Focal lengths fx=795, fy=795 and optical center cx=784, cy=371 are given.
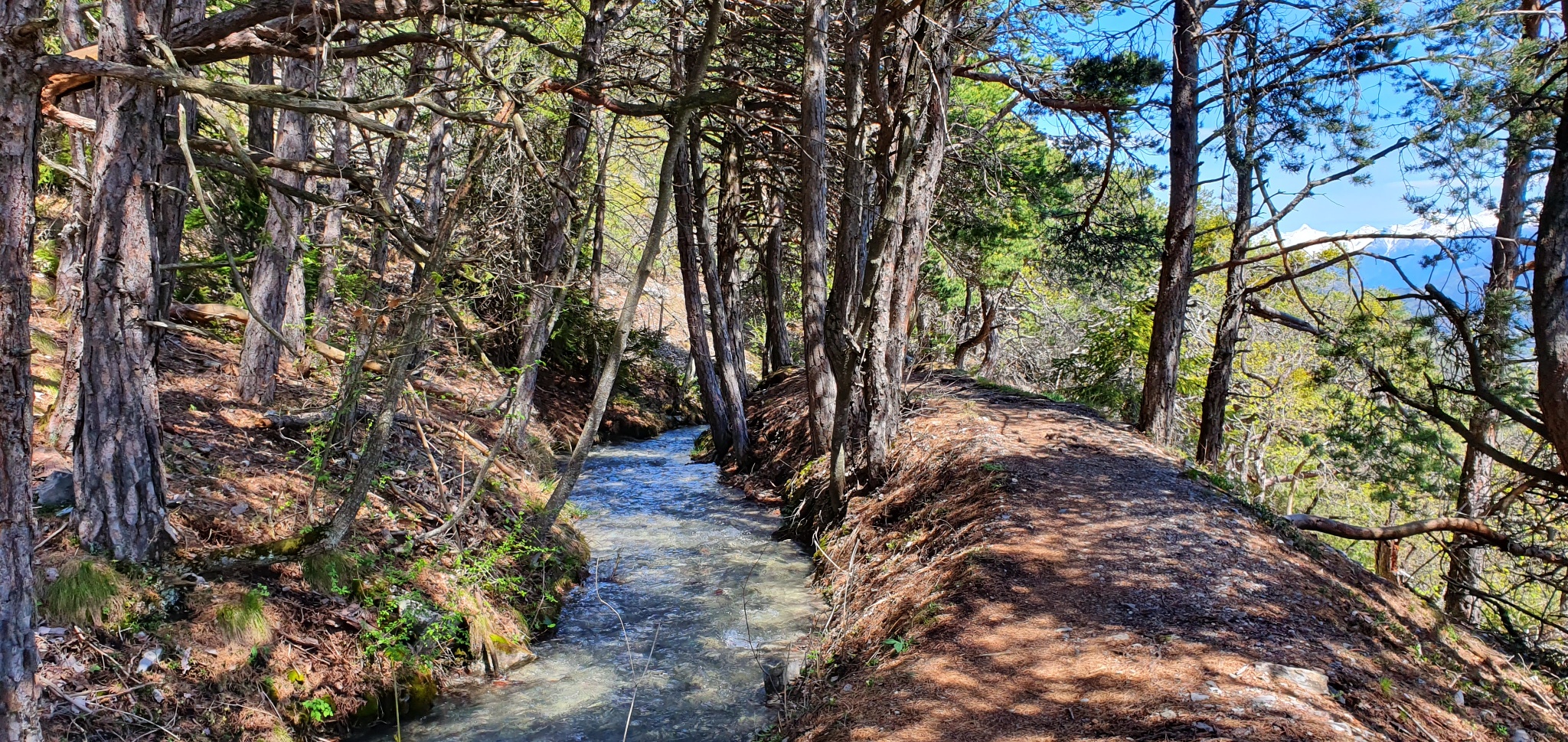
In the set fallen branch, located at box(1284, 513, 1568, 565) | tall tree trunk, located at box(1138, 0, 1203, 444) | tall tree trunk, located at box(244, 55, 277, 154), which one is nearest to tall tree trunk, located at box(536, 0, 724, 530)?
tall tree trunk, located at box(244, 55, 277, 154)

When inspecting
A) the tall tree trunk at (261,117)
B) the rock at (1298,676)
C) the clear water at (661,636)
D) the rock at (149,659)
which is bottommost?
the clear water at (661,636)

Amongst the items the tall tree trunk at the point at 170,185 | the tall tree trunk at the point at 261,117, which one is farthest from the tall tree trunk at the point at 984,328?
the tall tree trunk at the point at 170,185

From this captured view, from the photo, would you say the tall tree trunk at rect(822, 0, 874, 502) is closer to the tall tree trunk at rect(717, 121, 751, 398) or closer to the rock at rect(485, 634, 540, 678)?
the rock at rect(485, 634, 540, 678)

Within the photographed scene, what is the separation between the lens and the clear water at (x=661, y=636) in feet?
16.1

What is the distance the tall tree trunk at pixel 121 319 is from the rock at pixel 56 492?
0.34 m

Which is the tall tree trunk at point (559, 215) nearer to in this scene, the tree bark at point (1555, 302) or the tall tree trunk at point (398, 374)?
the tall tree trunk at point (398, 374)

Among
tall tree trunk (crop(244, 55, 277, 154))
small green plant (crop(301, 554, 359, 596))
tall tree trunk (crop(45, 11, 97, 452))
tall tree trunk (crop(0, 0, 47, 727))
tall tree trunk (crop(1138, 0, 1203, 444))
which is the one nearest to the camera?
tall tree trunk (crop(0, 0, 47, 727))

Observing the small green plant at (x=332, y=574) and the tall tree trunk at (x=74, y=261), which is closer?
the tall tree trunk at (x=74, y=261)

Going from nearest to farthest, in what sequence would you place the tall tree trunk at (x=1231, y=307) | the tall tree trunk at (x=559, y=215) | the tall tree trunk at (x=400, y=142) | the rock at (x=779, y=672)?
the tall tree trunk at (x=400, y=142) < the rock at (x=779, y=672) < the tall tree trunk at (x=559, y=215) < the tall tree trunk at (x=1231, y=307)

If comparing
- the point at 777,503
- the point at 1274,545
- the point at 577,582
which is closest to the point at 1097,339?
the point at 777,503

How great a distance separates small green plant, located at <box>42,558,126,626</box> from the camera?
3.89m

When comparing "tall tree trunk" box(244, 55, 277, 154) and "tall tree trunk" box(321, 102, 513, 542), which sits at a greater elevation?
"tall tree trunk" box(244, 55, 277, 154)

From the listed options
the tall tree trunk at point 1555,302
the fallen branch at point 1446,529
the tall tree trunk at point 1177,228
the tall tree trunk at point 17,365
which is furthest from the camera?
the tall tree trunk at point 1177,228

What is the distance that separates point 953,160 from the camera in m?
11.6
